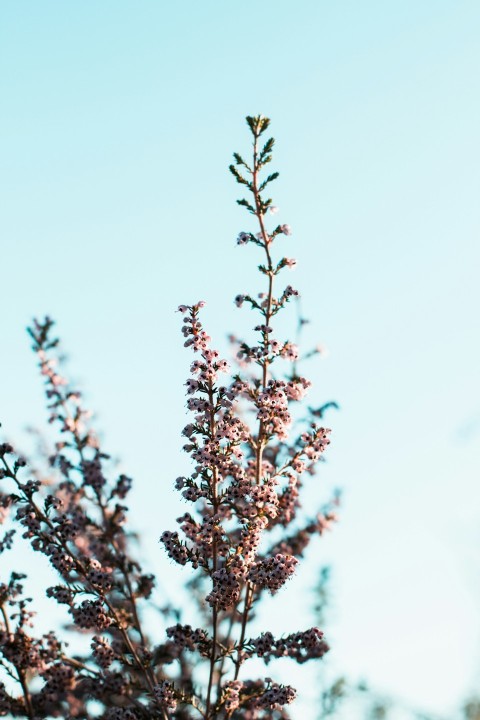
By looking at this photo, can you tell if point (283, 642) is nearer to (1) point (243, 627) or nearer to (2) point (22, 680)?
(1) point (243, 627)

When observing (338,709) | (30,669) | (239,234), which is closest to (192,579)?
(338,709)

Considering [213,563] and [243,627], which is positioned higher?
[213,563]

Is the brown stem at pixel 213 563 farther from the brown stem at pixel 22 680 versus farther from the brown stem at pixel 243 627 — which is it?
the brown stem at pixel 22 680

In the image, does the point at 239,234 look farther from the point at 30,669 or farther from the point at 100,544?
the point at 30,669

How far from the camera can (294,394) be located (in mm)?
8203

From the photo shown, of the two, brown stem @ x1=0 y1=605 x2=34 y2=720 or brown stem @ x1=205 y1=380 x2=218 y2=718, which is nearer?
brown stem @ x1=205 y1=380 x2=218 y2=718

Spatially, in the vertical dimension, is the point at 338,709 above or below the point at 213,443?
below

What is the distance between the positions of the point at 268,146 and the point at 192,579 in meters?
5.33

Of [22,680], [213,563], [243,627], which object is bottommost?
[22,680]

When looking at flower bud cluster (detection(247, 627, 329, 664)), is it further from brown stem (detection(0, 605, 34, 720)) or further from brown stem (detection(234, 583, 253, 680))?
brown stem (detection(0, 605, 34, 720))

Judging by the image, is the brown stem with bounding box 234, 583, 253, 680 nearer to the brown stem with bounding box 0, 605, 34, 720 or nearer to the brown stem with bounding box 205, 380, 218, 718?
the brown stem with bounding box 205, 380, 218, 718

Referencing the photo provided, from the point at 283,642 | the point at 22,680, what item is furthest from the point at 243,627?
the point at 22,680

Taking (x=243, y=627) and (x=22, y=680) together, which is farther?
(x=22, y=680)

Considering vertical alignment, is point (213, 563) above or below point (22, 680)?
above
